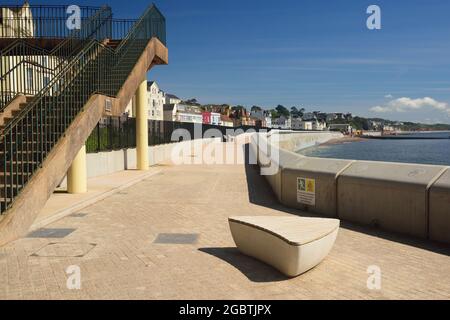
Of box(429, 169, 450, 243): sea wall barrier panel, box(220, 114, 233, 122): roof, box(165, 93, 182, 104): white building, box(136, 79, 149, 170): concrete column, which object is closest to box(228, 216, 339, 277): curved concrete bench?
box(429, 169, 450, 243): sea wall barrier panel

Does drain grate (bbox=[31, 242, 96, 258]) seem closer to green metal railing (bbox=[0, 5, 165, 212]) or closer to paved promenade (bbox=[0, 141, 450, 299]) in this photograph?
paved promenade (bbox=[0, 141, 450, 299])

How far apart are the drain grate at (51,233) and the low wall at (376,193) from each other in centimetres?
528

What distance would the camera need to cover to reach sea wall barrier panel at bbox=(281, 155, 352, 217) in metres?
9.95

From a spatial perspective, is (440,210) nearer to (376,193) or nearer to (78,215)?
(376,193)

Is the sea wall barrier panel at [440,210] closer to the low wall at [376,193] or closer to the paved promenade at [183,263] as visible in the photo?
the low wall at [376,193]

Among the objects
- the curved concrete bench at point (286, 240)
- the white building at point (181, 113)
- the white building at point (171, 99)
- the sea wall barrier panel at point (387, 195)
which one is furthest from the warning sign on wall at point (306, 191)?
the white building at point (171, 99)

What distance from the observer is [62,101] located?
1148 centimetres

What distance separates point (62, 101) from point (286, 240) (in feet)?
25.9

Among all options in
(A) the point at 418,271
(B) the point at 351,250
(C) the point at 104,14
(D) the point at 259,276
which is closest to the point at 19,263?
(D) the point at 259,276

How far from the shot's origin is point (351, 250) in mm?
7289

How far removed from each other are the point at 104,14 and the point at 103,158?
5.61 meters

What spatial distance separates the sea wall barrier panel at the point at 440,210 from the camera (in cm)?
724
